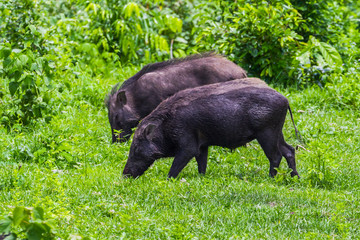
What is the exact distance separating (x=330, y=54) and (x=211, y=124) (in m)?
4.82

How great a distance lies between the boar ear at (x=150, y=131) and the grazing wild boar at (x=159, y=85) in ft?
6.50

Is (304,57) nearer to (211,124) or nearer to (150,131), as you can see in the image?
(211,124)

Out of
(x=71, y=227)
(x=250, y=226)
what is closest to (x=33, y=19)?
(x=71, y=227)

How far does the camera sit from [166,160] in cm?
859

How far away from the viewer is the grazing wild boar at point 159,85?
9578mm

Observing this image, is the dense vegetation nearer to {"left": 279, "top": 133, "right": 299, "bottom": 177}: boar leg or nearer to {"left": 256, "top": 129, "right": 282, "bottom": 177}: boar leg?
{"left": 279, "top": 133, "right": 299, "bottom": 177}: boar leg

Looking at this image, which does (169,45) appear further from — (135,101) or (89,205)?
(89,205)

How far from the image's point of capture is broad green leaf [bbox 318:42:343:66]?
37.1 ft

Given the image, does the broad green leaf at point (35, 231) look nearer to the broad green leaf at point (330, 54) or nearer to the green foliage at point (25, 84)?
the green foliage at point (25, 84)

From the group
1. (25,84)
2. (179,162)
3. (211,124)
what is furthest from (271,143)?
(25,84)

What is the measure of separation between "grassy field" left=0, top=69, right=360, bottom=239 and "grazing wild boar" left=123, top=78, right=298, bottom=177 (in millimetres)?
298

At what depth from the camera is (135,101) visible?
9.79 m

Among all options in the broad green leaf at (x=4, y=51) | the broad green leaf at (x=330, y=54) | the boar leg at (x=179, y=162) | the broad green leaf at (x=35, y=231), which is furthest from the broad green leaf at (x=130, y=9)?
the broad green leaf at (x=35, y=231)

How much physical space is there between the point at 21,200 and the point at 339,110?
6365mm
